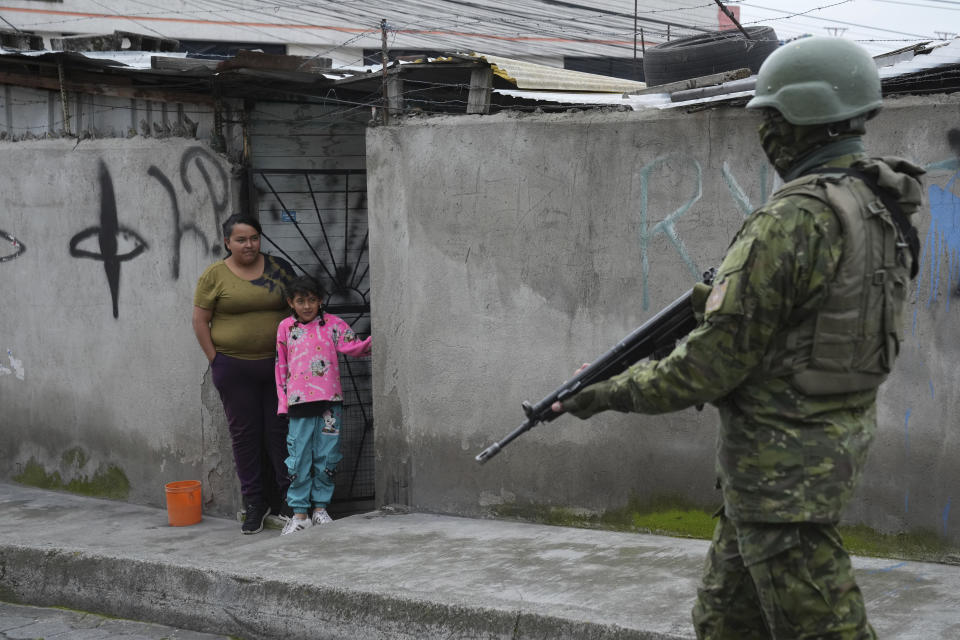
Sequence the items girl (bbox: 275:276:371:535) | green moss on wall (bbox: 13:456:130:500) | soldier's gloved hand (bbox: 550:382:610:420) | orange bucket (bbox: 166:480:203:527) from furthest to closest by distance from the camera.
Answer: green moss on wall (bbox: 13:456:130:500) < orange bucket (bbox: 166:480:203:527) < girl (bbox: 275:276:371:535) < soldier's gloved hand (bbox: 550:382:610:420)

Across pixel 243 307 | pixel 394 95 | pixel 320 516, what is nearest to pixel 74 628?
pixel 320 516

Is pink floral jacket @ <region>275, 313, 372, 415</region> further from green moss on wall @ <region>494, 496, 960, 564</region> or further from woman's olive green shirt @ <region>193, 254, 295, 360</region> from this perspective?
green moss on wall @ <region>494, 496, 960, 564</region>

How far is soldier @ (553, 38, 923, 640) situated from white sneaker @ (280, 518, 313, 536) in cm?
352

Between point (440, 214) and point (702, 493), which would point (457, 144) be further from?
point (702, 493)

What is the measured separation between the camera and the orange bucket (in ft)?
19.8

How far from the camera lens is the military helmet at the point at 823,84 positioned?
8.31ft

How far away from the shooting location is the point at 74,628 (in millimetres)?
4820

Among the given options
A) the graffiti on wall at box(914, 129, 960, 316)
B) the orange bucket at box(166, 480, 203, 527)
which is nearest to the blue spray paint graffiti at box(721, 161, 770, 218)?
the graffiti on wall at box(914, 129, 960, 316)

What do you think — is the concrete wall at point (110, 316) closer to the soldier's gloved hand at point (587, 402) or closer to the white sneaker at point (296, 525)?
the white sneaker at point (296, 525)

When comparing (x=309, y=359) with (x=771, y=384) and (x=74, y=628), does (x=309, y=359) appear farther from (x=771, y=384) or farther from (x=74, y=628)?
(x=771, y=384)

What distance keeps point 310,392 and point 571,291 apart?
4.75ft

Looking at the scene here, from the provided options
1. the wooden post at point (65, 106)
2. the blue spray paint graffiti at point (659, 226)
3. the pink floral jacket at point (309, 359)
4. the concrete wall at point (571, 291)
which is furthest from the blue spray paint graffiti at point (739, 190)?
the wooden post at point (65, 106)

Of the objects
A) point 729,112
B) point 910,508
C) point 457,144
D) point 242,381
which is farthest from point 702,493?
point 242,381

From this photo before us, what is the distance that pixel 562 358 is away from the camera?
5293 mm
